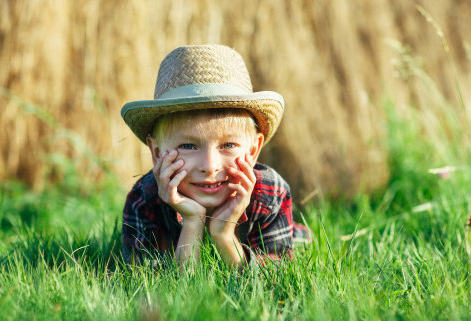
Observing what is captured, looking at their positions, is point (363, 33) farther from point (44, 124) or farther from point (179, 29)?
point (44, 124)

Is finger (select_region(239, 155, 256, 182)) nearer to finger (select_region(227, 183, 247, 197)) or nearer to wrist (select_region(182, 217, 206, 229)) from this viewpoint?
finger (select_region(227, 183, 247, 197))

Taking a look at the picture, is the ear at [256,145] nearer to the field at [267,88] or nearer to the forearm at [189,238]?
the forearm at [189,238]

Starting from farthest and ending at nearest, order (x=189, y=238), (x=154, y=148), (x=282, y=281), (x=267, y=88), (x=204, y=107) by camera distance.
Result: (x=267, y=88)
(x=154, y=148)
(x=189, y=238)
(x=204, y=107)
(x=282, y=281)

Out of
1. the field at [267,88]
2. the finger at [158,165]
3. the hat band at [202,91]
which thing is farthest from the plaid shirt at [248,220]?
the field at [267,88]

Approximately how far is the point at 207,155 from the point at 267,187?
39cm

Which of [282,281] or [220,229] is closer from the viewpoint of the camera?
[282,281]

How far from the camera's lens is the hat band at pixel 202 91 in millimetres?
2088

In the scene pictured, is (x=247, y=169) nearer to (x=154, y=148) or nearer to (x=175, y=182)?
(x=175, y=182)

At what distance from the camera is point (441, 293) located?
177 centimetres

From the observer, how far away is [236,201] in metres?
2.13

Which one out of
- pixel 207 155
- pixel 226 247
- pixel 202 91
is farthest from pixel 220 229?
pixel 202 91

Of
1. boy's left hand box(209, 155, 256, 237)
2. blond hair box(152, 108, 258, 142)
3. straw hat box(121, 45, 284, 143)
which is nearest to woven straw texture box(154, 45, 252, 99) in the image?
straw hat box(121, 45, 284, 143)

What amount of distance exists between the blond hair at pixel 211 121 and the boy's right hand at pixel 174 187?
0.12 meters

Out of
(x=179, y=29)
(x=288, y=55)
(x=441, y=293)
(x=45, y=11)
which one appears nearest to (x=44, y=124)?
(x=45, y=11)
